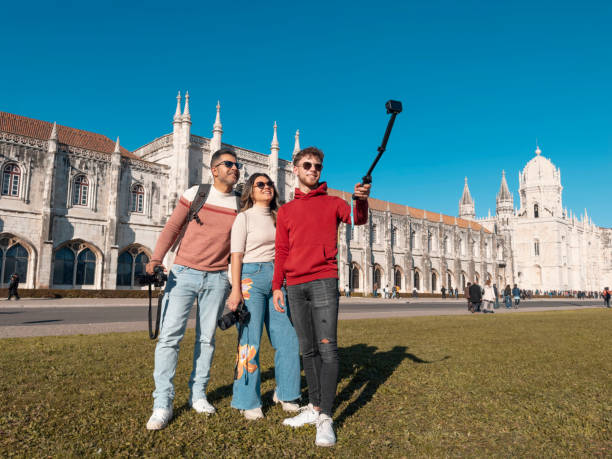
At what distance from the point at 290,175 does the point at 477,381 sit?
34861mm

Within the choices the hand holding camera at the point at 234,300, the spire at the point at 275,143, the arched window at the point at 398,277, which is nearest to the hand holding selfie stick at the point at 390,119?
the hand holding camera at the point at 234,300

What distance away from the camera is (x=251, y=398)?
3447 mm

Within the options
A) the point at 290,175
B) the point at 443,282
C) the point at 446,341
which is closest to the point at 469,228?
the point at 443,282

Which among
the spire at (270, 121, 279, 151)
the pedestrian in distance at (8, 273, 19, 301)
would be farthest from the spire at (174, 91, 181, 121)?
the pedestrian in distance at (8, 273, 19, 301)

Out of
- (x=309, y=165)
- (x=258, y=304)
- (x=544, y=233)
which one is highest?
(x=544, y=233)

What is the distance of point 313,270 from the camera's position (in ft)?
10.7

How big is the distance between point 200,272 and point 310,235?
3.43 feet

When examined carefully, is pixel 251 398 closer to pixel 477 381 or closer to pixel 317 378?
pixel 317 378

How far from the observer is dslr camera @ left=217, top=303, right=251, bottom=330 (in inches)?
137

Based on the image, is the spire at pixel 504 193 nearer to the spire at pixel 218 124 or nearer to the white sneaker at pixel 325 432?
the spire at pixel 218 124

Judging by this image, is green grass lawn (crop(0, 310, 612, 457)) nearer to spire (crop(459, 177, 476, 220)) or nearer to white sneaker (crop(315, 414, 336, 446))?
white sneaker (crop(315, 414, 336, 446))

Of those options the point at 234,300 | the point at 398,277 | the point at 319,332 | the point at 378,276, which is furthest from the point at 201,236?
the point at 398,277

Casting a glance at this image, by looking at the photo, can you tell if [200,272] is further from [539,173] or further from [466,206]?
[539,173]

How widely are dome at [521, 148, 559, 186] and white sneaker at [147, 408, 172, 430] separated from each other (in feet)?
276
